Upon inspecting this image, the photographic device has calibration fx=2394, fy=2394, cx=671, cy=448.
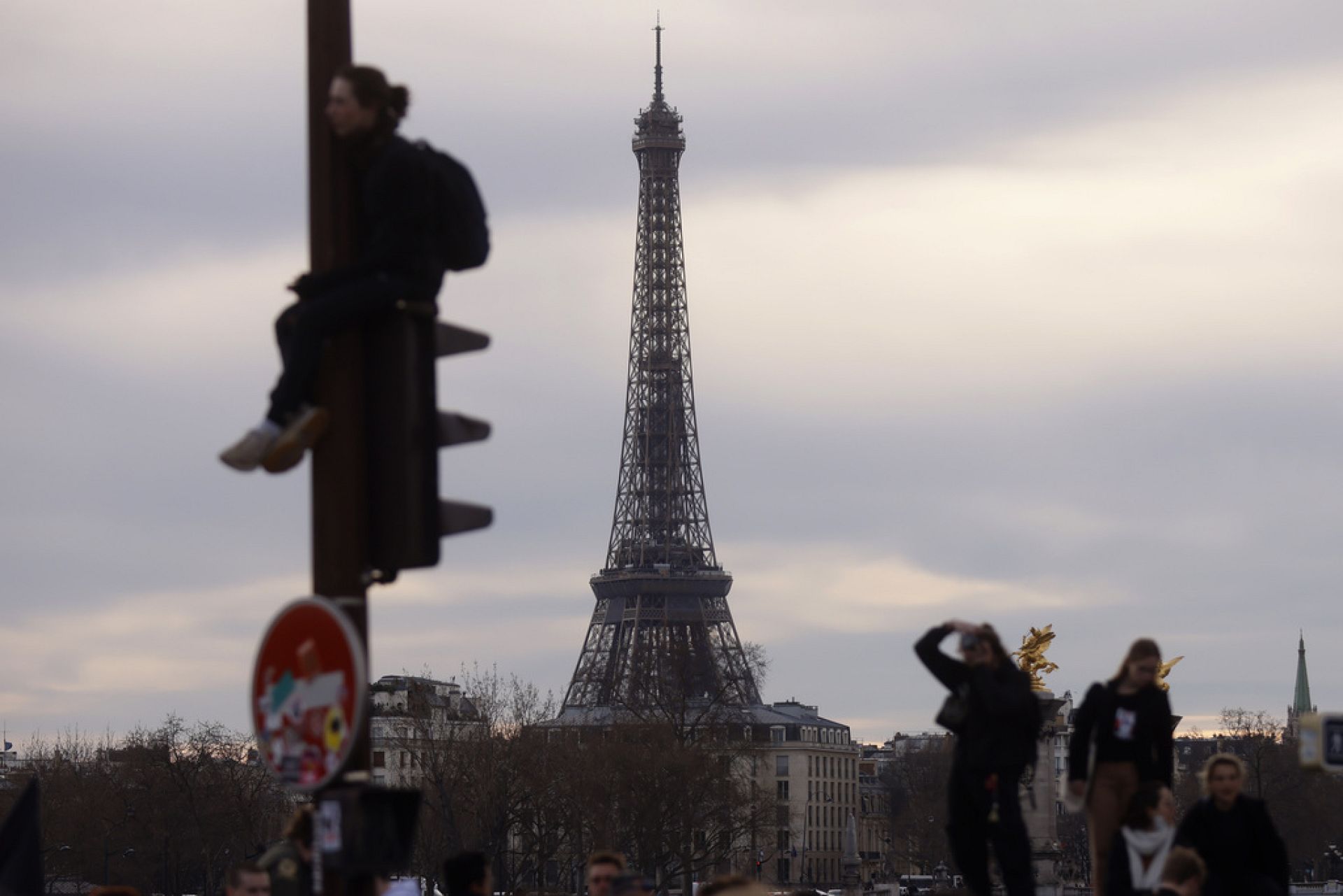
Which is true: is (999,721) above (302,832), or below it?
above

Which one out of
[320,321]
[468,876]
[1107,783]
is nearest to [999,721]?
[1107,783]

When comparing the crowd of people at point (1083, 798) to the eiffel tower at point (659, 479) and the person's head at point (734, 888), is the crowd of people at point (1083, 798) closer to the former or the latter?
the person's head at point (734, 888)

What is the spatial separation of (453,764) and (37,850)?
260ft

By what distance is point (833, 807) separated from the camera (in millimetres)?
184875

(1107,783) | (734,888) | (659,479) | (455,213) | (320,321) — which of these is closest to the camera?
(320,321)

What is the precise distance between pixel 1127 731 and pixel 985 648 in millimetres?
1044

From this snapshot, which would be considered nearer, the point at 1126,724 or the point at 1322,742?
the point at 1126,724

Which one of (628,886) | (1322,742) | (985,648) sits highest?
(985,648)

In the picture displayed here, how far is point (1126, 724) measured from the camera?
11.5 m

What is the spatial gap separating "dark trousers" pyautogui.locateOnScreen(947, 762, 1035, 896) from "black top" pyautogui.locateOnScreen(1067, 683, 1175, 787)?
0.57 m

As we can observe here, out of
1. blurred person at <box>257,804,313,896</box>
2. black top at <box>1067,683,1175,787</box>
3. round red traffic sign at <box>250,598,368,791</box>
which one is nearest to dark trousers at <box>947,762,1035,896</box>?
black top at <box>1067,683,1175,787</box>

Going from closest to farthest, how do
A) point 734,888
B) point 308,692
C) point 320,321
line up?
point 308,692
point 320,321
point 734,888

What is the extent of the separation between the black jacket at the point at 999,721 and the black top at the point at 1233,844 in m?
0.96

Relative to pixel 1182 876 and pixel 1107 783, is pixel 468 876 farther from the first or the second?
pixel 1107 783
